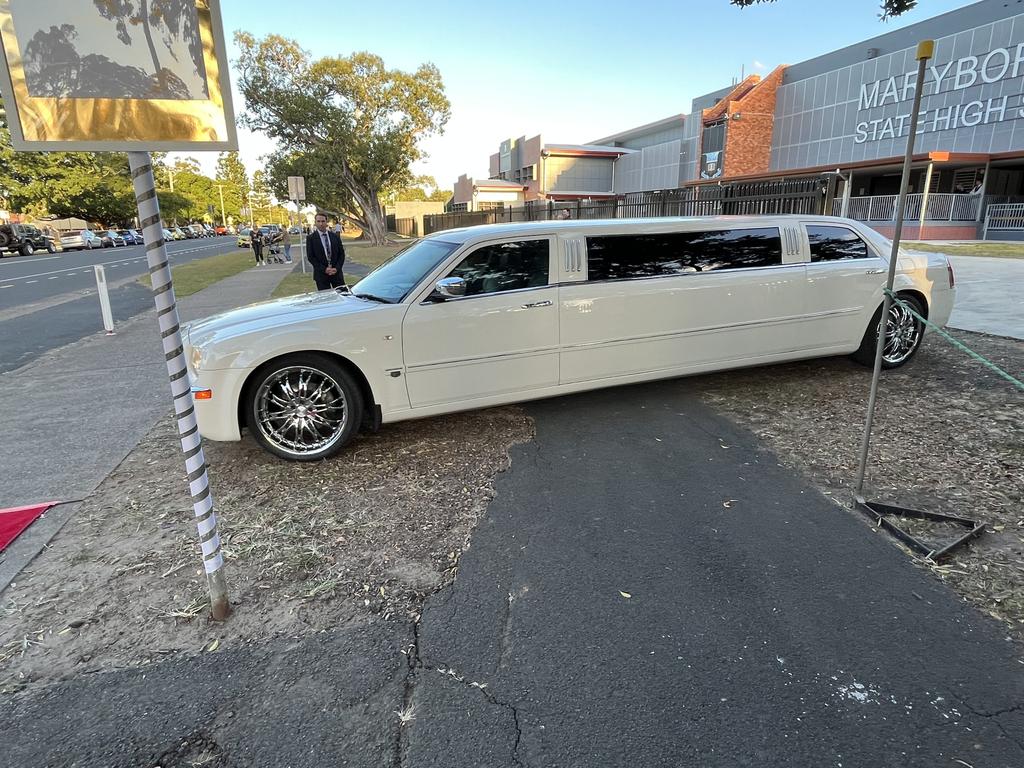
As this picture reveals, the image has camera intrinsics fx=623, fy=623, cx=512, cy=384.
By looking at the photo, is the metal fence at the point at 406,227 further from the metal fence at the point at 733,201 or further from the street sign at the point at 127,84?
the street sign at the point at 127,84

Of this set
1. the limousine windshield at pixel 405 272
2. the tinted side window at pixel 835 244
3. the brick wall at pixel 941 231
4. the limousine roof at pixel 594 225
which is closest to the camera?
the limousine windshield at pixel 405 272

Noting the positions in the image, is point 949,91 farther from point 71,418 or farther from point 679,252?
point 71,418

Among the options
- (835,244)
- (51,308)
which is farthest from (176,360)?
(51,308)

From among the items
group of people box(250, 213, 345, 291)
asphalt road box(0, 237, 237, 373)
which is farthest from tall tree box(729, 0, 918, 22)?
asphalt road box(0, 237, 237, 373)

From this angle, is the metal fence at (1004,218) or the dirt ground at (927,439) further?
the metal fence at (1004,218)

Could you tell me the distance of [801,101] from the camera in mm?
37656

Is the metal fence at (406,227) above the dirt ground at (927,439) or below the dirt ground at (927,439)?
above

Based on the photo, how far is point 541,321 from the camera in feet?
16.6

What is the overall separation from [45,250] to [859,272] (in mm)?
51060

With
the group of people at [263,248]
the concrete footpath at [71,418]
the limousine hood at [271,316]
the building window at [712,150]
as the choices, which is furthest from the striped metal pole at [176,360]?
the building window at [712,150]

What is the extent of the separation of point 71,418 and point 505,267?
432cm

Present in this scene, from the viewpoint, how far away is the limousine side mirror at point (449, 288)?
189 inches

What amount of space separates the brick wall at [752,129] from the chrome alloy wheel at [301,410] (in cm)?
4008

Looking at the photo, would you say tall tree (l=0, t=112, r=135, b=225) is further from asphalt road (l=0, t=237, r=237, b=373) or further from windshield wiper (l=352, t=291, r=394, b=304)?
windshield wiper (l=352, t=291, r=394, b=304)
